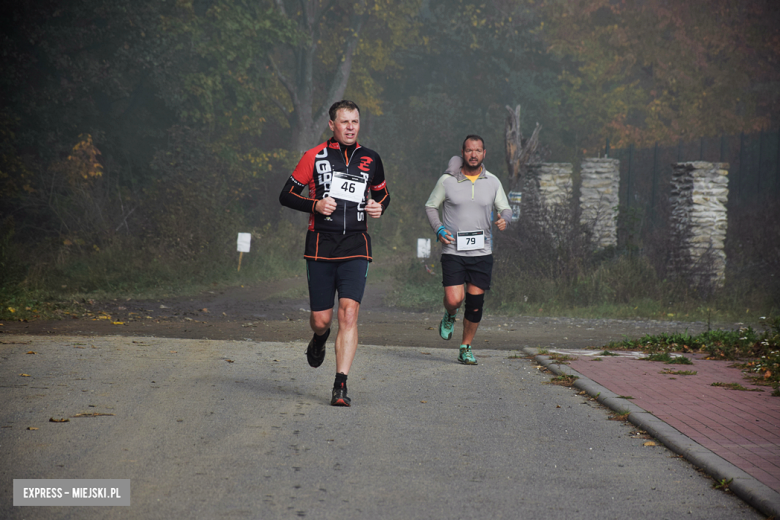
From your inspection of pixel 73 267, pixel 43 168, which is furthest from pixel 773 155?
pixel 43 168

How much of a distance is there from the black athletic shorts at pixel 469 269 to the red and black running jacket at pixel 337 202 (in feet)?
7.06

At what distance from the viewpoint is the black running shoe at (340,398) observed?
6.25 m

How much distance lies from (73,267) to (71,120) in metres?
6.30

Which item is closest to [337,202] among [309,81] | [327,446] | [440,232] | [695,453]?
[327,446]

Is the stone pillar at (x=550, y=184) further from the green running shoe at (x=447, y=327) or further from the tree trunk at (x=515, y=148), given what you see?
the green running shoe at (x=447, y=327)

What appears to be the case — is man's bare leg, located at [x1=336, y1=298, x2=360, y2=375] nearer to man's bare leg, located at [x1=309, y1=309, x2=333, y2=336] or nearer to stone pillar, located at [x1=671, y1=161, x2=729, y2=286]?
man's bare leg, located at [x1=309, y1=309, x2=333, y2=336]

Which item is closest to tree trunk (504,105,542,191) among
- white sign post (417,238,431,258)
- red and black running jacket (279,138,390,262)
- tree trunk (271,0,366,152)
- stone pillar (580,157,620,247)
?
stone pillar (580,157,620,247)

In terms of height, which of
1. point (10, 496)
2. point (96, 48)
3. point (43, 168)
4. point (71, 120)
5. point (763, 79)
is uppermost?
point (763, 79)

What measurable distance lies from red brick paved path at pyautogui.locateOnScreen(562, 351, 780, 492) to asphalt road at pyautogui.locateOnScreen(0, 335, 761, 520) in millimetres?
374

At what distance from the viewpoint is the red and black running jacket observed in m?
6.43

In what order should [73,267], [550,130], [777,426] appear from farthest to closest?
1. [550,130]
2. [73,267]
3. [777,426]

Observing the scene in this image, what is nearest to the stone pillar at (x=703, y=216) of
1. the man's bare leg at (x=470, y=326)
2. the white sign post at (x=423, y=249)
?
the white sign post at (x=423, y=249)

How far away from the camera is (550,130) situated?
4069 centimetres

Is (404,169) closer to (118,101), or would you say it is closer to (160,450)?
(118,101)
